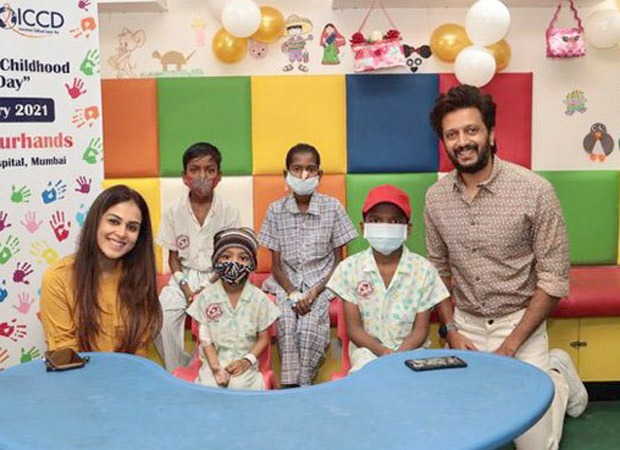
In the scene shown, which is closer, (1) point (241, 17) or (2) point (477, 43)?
(1) point (241, 17)

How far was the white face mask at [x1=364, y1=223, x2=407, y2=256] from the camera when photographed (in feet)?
9.73

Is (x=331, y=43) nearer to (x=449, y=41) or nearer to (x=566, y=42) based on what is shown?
(x=449, y=41)

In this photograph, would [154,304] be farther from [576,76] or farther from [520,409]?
[576,76]

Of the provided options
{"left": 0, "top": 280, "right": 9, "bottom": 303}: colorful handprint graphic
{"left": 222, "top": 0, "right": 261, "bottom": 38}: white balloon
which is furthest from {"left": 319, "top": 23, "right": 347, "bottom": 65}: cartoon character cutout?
{"left": 0, "top": 280, "right": 9, "bottom": 303}: colorful handprint graphic

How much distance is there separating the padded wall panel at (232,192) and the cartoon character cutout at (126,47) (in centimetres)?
79

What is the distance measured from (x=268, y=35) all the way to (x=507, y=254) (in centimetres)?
218

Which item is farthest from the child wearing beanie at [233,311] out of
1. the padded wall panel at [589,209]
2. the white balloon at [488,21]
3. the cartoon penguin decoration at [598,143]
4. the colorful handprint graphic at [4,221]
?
the cartoon penguin decoration at [598,143]

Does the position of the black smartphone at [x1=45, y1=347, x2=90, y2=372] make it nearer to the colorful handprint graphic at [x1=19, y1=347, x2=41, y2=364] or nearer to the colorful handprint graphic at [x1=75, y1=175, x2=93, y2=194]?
the colorful handprint graphic at [x1=19, y1=347, x2=41, y2=364]

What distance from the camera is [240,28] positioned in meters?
4.20

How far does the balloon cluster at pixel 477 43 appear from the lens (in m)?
4.11

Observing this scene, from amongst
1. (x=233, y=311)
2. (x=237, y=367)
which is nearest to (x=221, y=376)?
(x=237, y=367)

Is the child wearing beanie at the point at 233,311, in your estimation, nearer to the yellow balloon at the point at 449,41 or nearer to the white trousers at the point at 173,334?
the white trousers at the point at 173,334

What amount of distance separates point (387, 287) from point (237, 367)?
69cm

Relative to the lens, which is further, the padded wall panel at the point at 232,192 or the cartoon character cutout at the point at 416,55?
the cartoon character cutout at the point at 416,55
